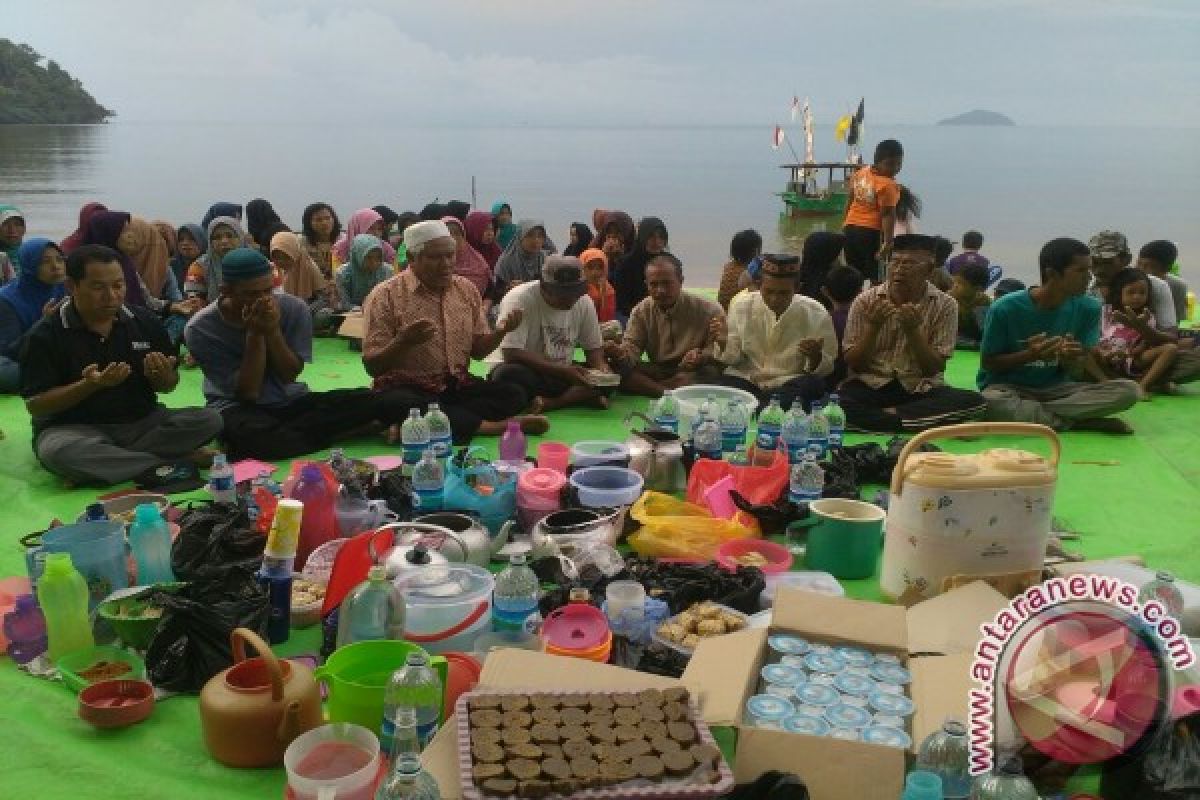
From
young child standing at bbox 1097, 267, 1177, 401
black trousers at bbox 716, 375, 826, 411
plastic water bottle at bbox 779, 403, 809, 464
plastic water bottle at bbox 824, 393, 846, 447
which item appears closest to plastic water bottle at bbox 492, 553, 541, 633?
plastic water bottle at bbox 779, 403, 809, 464

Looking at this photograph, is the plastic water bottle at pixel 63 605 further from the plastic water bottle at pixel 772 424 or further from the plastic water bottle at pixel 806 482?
the plastic water bottle at pixel 772 424

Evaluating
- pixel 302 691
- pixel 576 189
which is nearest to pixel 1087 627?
pixel 302 691

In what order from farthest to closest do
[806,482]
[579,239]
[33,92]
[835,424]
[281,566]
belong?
[33,92], [579,239], [835,424], [806,482], [281,566]

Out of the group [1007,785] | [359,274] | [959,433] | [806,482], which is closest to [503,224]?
[359,274]

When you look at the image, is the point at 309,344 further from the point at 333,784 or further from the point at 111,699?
the point at 333,784

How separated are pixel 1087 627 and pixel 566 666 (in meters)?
1.26

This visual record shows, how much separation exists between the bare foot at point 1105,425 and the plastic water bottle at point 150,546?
5.27 m

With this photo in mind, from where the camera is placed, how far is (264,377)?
512 cm

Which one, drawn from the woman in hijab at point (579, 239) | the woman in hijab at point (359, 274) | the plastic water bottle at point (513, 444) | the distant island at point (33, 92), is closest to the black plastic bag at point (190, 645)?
the plastic water bottle at point (513, 444)

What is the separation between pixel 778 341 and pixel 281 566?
3.86 meters

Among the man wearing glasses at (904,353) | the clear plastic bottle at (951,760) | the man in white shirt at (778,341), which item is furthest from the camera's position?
the man in white shirt at (778,341)

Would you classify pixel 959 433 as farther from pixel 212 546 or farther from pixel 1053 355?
pixel 1053 355

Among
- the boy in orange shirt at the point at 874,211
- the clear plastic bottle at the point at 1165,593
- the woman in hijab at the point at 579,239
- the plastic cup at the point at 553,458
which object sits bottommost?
the plastic cup at the point at 553,458

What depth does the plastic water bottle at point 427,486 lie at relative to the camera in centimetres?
377
